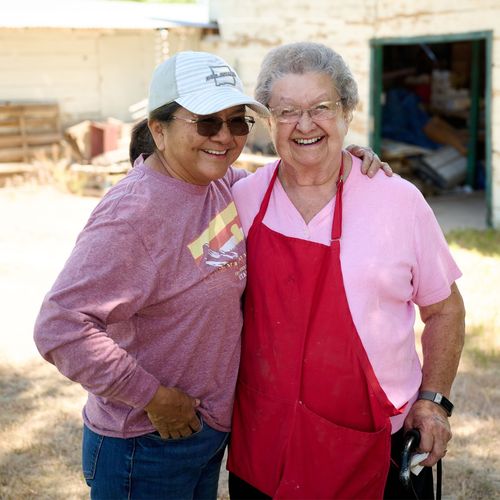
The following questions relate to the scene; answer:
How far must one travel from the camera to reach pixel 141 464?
2.11 meters

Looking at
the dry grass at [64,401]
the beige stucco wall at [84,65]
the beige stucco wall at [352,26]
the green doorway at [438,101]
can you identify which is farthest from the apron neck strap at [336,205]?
the beige stucco wall at [84,65]

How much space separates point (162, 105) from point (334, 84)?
21.4 inches

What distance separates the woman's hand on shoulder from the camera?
6.55 feet

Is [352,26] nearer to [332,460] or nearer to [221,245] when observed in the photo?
[221,245]

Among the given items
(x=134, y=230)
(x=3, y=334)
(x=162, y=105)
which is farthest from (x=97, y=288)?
(x=3, y=334)

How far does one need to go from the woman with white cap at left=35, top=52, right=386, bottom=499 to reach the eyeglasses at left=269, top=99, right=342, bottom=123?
0.09 metres

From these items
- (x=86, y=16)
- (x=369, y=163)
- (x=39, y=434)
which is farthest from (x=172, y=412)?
(x=86, y=16)

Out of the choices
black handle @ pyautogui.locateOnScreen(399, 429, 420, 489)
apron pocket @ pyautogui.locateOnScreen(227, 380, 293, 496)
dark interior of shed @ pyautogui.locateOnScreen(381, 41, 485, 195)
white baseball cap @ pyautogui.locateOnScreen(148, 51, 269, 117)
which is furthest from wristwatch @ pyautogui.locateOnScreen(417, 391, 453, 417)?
dark interior of shed @ pyautogui.locateOnScreen(381, 41, 485, 195)

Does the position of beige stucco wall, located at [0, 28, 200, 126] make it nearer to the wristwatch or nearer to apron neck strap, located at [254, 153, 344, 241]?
apron neck strap, located at [254, 153, 344, 241]

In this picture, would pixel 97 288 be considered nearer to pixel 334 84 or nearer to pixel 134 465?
pixel 134 465

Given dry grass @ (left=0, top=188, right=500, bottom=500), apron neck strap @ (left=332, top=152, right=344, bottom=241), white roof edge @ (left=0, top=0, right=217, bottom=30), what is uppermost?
white roof edge @ (left=0, top=0, right=217, bottom=30)

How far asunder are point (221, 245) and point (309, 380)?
47 centimetres

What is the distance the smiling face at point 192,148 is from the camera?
2064 mm

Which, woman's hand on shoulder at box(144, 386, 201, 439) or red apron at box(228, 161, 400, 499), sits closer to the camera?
woman's hand on shoulder at box(144, 386, 201, 439)
